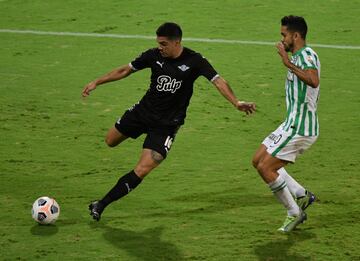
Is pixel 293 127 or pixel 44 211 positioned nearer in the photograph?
pixel 293 127

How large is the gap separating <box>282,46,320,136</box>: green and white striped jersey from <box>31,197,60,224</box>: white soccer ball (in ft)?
9.03

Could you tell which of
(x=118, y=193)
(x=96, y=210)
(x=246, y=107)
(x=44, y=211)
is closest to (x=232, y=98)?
(x=246, y=107)

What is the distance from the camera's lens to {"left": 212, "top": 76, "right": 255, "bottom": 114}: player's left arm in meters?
10.0

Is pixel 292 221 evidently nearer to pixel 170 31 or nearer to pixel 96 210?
pixel 96 210

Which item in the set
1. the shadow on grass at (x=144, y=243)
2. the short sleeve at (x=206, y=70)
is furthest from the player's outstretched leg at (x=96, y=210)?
the short sleeve at (x=206, y=70)

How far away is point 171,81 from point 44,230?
7.36 ft

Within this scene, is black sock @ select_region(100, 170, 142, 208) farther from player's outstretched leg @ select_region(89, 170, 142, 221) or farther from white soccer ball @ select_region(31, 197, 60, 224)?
white soccer ball @ select_region(31, 197, 60, 224)

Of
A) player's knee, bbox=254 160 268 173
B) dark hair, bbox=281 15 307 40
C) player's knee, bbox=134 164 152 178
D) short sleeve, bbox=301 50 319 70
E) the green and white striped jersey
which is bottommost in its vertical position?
player's knee, bbox=134 164 152 178

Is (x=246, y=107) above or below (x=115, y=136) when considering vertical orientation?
above

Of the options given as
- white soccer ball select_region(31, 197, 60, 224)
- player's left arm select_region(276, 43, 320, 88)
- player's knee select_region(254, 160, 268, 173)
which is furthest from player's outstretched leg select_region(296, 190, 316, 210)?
white soccer ball select_region(31, 197, 60, 224)

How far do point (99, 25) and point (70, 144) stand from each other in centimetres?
610

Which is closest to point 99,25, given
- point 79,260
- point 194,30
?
point 194,30

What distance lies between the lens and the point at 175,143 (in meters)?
13.8

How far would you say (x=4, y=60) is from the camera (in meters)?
17.4
